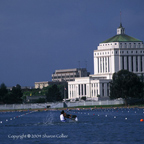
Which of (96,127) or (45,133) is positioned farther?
(96,127)

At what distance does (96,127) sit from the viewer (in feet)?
324

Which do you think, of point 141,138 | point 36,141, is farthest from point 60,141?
point 141,138

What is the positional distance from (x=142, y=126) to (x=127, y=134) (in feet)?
47.9

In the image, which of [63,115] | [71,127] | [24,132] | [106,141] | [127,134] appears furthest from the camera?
[63,115]

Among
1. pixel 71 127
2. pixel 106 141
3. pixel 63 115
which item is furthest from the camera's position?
pixel 63 115

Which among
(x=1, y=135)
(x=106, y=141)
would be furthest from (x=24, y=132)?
(x=106, y=141)

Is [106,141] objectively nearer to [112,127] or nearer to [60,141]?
[60,141]

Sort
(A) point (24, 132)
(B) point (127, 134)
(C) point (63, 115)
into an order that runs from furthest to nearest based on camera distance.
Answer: (C) point (63, 115)
(A) point (24, 132)
(B) point (127, 134)

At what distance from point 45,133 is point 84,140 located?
10.9 meters

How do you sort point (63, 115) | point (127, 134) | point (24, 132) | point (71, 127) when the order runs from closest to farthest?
point (127, 134)
point (24, 132)
point (71, 127)
point (63, 115)

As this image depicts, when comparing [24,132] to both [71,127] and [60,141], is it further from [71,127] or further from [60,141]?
[60,141]

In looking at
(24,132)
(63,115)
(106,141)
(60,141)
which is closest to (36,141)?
(60,141)

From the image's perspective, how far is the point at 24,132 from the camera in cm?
9250

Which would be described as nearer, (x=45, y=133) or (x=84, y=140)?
(x=84, y=140)
